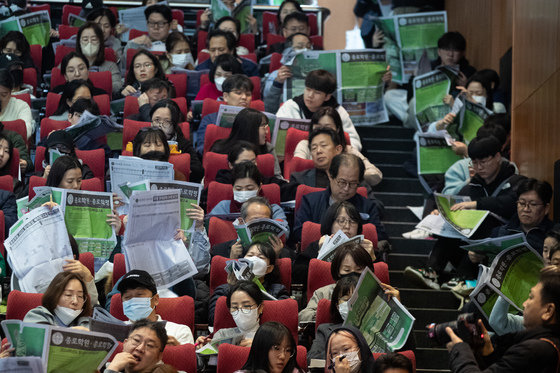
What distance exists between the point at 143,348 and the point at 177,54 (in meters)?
5.39

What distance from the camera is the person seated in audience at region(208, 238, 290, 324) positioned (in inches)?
225

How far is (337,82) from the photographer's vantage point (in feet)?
28.1

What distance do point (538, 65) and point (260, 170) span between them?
86.1 inches

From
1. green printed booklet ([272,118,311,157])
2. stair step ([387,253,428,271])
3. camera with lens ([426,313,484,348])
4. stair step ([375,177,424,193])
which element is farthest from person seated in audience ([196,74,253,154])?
camera with lens ([426,313,484,348])

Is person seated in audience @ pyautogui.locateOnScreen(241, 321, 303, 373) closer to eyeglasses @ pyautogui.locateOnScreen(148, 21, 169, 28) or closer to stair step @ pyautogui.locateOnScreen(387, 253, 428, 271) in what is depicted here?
stair step @ pyautogui.locateOnScreen(387, 253, 428, 271)

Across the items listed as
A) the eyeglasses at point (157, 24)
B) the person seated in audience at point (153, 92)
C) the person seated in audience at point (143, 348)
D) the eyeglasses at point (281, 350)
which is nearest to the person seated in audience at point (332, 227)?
the eyeglasses at point (281, 350)

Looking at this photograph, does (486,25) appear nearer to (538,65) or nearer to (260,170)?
(538,65)

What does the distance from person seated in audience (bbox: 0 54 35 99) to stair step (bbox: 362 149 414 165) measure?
305 centimetres

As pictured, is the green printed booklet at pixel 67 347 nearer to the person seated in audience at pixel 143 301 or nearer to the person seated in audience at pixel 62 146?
the person seated in audience at pixel 143 301

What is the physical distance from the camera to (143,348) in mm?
4746

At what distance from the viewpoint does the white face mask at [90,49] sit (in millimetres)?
9523

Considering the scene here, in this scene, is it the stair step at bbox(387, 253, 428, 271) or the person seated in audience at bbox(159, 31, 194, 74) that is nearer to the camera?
the stair step at bbox(387, 253, 428, 271)

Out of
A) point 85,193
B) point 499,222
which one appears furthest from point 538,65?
point 85,193

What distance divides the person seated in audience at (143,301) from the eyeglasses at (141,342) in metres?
0.49
